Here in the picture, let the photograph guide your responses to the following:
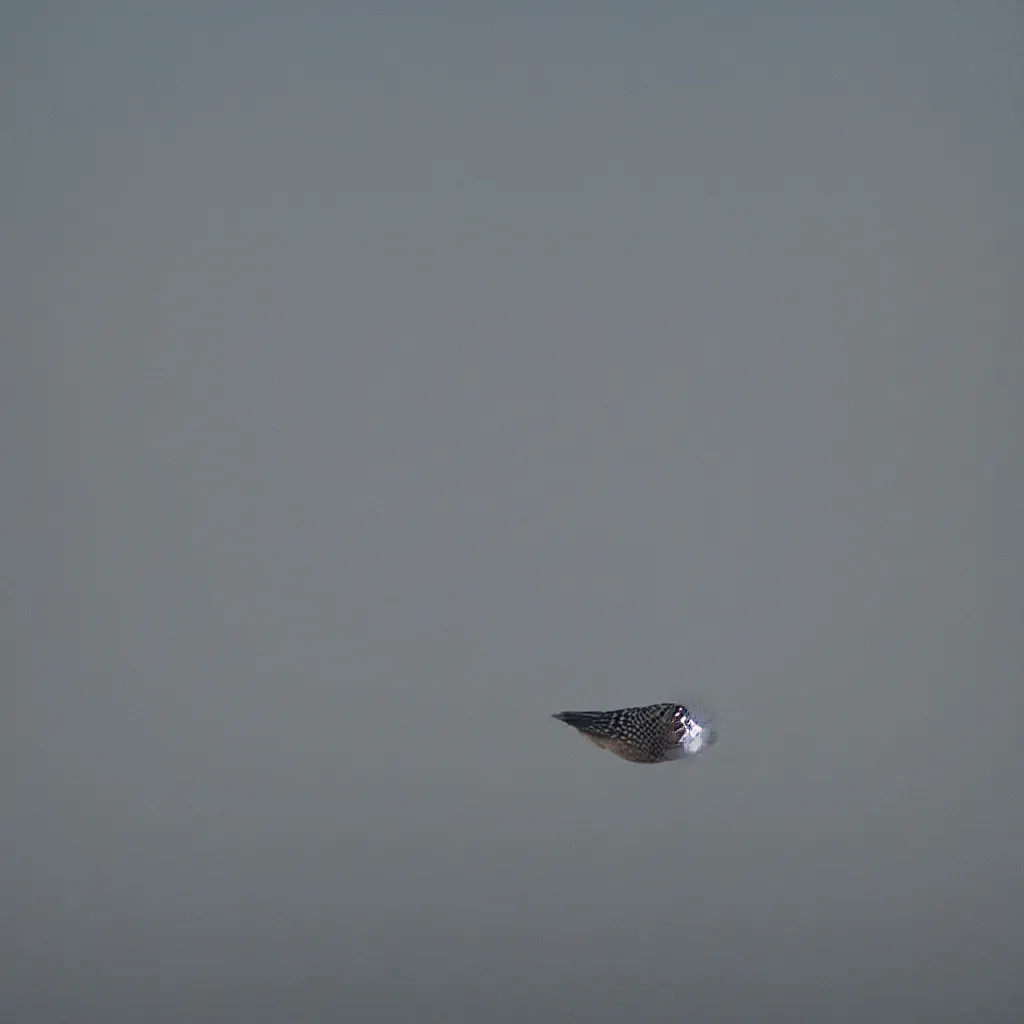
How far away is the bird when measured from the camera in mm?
2332

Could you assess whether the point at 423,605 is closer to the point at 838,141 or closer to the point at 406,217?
the point at 406,217

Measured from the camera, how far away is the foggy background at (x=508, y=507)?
2.32m

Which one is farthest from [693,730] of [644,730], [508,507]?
[508,507]

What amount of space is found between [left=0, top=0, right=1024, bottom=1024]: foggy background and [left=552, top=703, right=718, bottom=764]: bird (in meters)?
0.03

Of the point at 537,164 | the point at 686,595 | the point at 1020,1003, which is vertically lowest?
the point at 1020,1003

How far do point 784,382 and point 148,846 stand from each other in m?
1.41

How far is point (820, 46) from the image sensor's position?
240cm

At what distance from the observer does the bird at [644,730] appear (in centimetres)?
233

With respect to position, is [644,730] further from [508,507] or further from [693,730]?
[508,507]

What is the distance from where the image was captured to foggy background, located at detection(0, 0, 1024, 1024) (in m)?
2.32

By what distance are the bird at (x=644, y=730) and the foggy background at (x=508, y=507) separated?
26mm

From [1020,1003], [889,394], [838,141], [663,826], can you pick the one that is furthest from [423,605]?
[1020,1003]

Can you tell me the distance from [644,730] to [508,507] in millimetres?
470

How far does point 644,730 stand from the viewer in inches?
91.7
